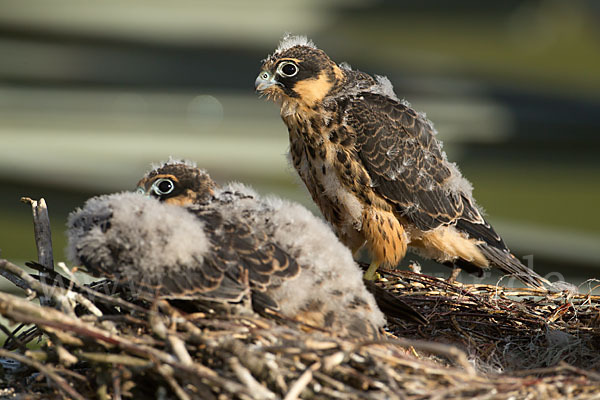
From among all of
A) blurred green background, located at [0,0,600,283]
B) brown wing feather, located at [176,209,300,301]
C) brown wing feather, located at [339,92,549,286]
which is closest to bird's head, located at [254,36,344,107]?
brown wing feather, located at [339,92,549,286]

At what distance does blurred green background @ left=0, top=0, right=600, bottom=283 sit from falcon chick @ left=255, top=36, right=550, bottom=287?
1.45 metres

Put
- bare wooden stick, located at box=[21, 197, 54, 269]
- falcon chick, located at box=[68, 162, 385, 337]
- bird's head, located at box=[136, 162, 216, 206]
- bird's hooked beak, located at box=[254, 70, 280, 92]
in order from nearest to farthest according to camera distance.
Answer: falcon chick, located at box=[68, 162, 385, 337] → bare wooden stick, located at box=[21, 197, 54, 269] → bird's head, located at box=[136, 162, 216, 206] → bird's hooked beak, located at box=[254, 70, 280, 92]

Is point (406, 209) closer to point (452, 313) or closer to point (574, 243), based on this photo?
point (452, 313)

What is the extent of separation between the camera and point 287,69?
277cm

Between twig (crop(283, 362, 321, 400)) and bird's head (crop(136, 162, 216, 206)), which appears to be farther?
bird's head (crop(136, 162, 216, 206))

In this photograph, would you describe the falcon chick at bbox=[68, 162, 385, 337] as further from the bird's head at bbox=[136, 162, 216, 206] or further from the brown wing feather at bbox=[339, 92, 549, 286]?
the brown wing feather at bbox=[339, 92, 549, 286]

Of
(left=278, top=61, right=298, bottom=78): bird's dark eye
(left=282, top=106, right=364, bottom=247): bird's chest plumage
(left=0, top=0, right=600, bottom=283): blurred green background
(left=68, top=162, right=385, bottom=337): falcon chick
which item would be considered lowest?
(left=68, top=162, right=385, bottom=337): falcon chick

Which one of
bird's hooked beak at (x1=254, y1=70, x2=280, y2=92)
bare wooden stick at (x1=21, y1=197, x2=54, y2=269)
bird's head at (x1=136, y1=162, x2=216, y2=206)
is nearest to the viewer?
bare wooden stick at (x1=21, y1=197, x2=54, y2=269)

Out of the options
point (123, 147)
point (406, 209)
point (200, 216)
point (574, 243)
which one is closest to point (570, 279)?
point (574, 243)

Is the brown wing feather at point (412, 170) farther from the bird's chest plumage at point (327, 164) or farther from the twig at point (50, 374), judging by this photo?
the twig at point (50, 374)

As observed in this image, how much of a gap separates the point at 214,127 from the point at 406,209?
1832mm

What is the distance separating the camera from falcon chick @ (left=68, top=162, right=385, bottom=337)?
6.17 feet

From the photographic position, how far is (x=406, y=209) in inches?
113

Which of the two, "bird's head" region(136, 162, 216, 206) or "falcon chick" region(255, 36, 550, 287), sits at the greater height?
"falcon chick" region(255, 36, 550, 287)
